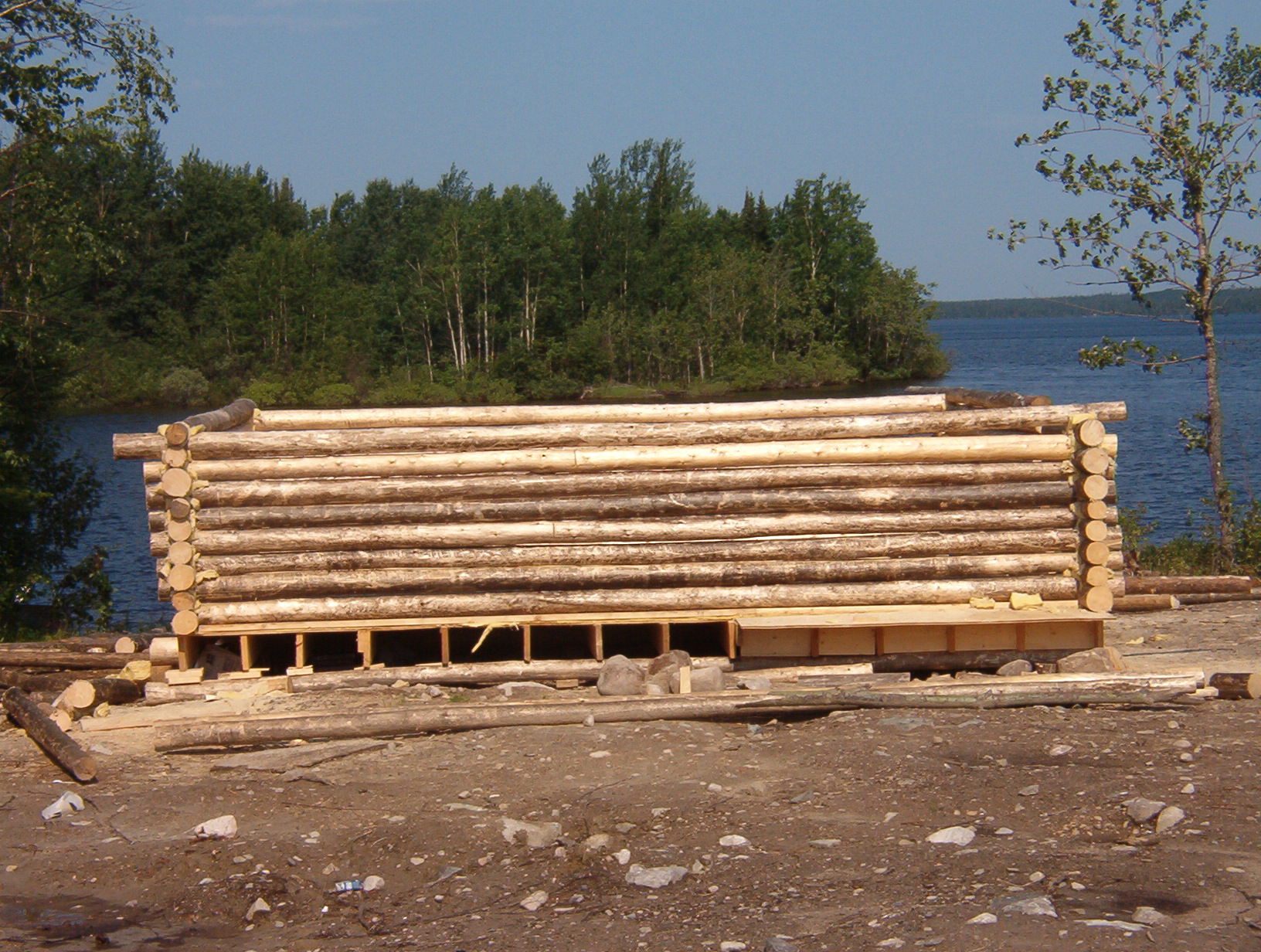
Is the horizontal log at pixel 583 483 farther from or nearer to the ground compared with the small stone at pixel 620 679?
farther from the ground

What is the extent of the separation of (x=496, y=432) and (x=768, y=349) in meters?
61.2

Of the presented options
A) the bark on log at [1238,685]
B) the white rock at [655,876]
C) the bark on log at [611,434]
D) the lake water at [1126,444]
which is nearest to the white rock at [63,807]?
the white rock at [655,876]

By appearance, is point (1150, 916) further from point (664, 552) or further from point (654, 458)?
point (654, 458)

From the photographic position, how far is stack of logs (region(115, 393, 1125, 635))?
998 centimetres

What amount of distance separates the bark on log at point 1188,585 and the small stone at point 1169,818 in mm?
7218

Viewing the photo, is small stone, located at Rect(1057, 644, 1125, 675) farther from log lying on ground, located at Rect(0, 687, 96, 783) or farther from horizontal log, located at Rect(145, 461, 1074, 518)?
log lying on ground, located at Rect(0, 687, 96, 783)

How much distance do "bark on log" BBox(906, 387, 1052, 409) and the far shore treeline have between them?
51.2 m

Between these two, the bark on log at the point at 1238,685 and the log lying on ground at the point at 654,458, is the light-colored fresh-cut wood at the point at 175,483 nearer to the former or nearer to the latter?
the log lying on ground at the point at 654,458

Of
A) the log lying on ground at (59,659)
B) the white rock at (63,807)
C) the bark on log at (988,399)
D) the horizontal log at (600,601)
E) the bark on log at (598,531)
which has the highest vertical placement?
the bark on log at (988,399)

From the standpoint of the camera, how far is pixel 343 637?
1110 cm

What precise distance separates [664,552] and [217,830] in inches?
179

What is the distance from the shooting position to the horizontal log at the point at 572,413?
11.2 metres

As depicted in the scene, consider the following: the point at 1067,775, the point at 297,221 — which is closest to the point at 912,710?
the point at 1067,775

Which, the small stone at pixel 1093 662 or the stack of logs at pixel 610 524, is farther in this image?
the stack of logs at pixel 610 524
